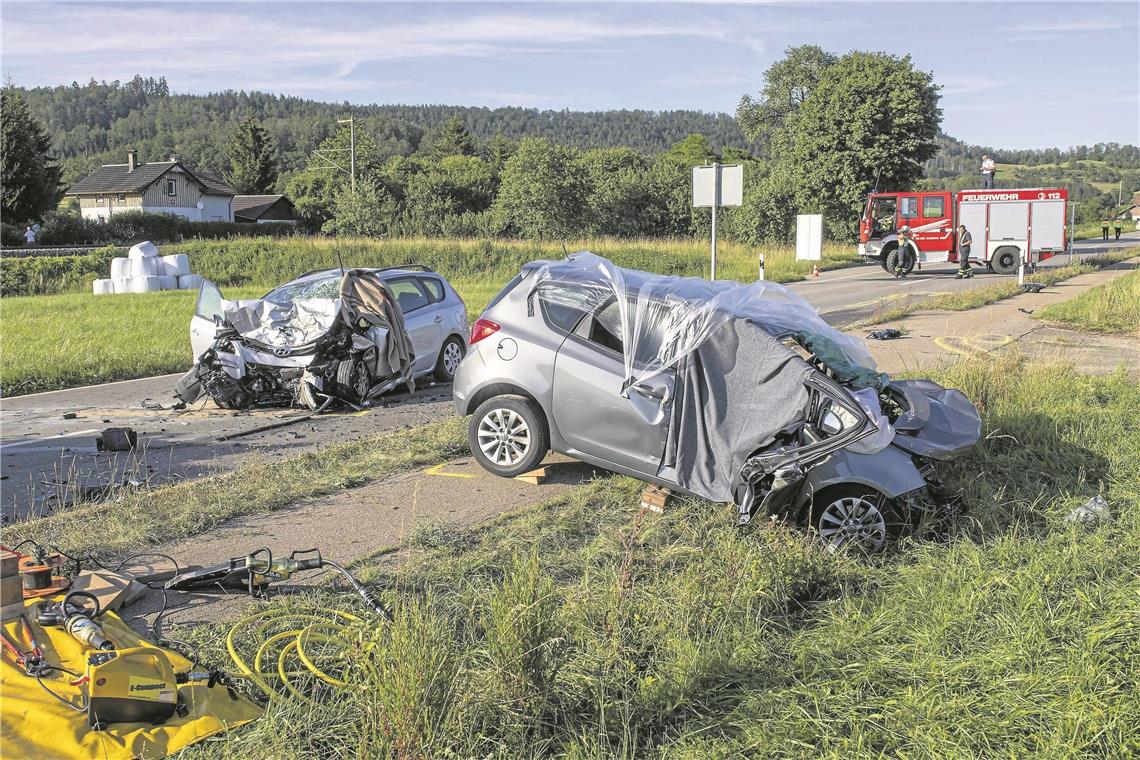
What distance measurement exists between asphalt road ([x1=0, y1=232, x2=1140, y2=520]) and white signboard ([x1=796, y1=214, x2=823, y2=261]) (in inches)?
1116

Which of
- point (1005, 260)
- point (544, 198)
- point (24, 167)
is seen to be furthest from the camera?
point (24, 167)

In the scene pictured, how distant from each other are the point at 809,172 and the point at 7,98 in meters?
48.6

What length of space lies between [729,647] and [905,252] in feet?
101

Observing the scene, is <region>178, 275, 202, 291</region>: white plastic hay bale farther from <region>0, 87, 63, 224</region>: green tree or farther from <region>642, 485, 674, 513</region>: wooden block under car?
<region>642, 485, 674, 513</region>: wooden block under car

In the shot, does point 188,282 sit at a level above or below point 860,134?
below

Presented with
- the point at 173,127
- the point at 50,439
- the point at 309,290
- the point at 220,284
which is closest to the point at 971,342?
the point at 309,290

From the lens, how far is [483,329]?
7.72m

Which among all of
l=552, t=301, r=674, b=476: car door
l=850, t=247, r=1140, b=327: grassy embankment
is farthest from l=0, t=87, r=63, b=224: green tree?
l=552, t=301, r=674, b=476: car door

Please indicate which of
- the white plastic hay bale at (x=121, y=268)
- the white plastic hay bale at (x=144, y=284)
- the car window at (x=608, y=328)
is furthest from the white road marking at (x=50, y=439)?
the white plastic hay bale at (x=121, y=268)

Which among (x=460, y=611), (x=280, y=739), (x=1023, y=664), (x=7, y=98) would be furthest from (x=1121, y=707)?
(x=7, y=98)

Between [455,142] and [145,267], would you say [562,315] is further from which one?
[455,142]

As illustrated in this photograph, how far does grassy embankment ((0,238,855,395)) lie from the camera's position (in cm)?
1442

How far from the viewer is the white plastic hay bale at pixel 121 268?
2931cm

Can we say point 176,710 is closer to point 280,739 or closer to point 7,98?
point 280,739
